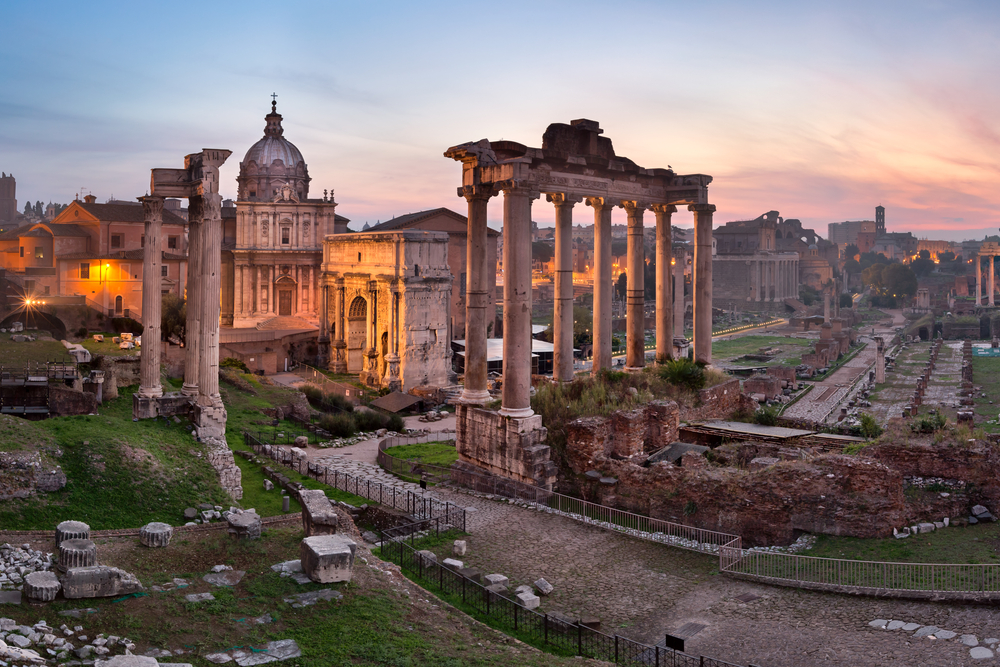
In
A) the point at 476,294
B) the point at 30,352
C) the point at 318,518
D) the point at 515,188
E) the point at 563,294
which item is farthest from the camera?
the point at 30,352

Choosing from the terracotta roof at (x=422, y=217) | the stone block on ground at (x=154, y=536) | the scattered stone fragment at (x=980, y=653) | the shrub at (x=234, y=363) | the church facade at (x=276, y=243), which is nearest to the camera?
the scattered stone fragment at (x=980, y=653)

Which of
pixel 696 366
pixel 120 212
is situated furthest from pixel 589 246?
pixel 696 366

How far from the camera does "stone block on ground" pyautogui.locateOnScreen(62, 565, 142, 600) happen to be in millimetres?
10594

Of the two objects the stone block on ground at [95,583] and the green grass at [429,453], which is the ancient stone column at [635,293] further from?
the stone block on ground at [95,583]

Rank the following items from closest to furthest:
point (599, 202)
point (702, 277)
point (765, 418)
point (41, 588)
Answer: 1. point (41, 588)
2. point (765, 418)
3. point (599, 202)
4. point (702, 277)

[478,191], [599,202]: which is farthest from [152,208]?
[599,202]

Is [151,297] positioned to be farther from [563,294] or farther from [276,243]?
[276,243]

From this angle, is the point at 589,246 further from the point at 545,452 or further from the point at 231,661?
the point at 231,661

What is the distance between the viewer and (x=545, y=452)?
66.4ft

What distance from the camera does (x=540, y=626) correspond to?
12.8 m

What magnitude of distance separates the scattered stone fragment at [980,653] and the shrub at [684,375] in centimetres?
1346

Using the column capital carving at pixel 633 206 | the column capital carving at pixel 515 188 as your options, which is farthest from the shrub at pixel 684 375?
the column capital carving at pixel 515 188

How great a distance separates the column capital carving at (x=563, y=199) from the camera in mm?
23062

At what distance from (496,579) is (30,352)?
87.1ft
